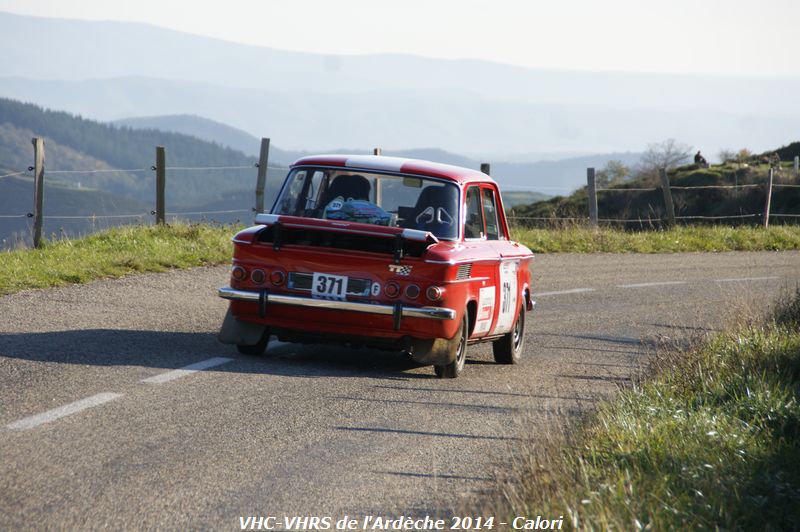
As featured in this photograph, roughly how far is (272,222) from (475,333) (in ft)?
6.36

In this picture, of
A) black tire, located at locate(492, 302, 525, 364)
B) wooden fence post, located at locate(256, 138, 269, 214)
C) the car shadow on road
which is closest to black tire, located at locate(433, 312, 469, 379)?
the car shadow on road

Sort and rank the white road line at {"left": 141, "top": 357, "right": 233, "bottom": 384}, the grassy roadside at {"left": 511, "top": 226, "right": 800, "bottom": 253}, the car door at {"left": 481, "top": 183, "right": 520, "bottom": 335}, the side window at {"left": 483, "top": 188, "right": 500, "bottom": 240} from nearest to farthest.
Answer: the white road line at {"left": 141, "top": 357, "right": 233, "bottom": 384}
the car door at {"left": 481, "top": 183, "right": 520, "bottom": 335}
the side window at {"left": 483, "top": 188, "right": 500, "bottom": 240}
the grassy roadside at {"left": 511, "top": 226, "right": 800, "bottom": 253}

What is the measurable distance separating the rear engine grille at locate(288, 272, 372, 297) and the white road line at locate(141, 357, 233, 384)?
90 cm

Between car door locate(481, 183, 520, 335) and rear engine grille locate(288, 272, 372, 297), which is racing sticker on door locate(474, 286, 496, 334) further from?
rear engine grille locate(288, 272, 372, 297)

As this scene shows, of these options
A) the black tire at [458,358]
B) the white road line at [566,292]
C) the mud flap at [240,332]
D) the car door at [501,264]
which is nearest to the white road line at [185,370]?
the mud flap at [240,332]

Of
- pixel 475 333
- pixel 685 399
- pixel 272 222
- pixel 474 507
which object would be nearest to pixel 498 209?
pixel 475 333

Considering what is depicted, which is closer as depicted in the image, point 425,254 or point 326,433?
point 326,433

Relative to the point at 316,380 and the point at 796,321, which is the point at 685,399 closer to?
the point at 316,380

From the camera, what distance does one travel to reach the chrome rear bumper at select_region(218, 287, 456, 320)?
8.80 meters

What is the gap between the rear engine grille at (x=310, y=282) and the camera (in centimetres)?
893

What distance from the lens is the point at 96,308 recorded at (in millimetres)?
12375

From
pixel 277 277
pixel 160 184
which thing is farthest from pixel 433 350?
pixel 160 184

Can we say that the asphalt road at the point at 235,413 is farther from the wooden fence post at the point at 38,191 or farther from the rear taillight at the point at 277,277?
the wooden fence post at the point at 38,191

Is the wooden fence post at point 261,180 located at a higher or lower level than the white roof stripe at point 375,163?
lower
